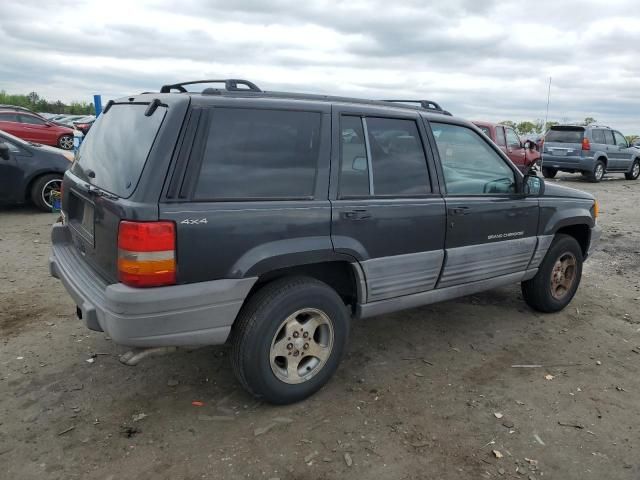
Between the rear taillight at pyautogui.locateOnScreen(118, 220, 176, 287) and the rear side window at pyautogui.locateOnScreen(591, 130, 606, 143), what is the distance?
→ 16.7 metres

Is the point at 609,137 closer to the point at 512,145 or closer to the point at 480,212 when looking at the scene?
the point at 512,145

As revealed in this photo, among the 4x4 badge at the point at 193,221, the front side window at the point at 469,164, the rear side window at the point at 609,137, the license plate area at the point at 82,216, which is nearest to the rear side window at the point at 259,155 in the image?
the 4x4 badge at the point at 193,221

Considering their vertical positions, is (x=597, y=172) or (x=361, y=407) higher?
(x=597, y=172)

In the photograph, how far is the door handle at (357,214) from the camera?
316 cm

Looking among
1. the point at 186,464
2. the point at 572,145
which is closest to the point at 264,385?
the point at 186,464

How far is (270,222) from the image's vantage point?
286 centimetres

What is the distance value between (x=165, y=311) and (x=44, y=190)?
7005mm

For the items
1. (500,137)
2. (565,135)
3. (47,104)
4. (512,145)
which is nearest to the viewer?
(500,137)

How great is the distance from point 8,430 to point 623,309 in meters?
5.16

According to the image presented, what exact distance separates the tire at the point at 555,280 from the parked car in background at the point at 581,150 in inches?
492

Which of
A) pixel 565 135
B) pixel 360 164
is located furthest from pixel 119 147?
pixel 565 135

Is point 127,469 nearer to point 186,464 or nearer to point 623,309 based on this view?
point 186,464

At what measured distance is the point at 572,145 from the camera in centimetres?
1602

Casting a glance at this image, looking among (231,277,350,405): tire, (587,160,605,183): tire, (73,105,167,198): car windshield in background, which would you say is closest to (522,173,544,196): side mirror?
(231,277,350,405): tire
